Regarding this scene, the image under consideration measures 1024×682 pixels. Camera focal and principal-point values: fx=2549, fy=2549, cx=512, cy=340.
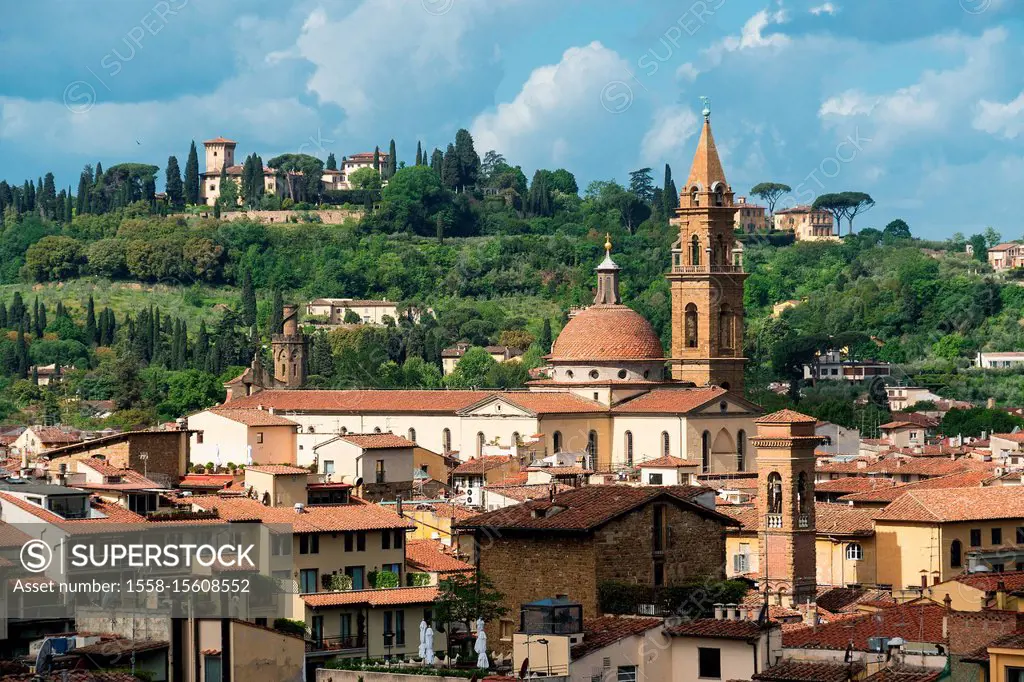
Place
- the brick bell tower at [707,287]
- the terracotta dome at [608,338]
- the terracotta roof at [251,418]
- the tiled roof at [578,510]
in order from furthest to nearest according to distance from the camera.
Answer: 1. the brick bell tower at [707,287]
2. the terracotta dome at [608,338]
3. the terracotta roof at [251,418]
4. the tiled roof at [578,510]

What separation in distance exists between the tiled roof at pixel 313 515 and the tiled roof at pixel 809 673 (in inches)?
429

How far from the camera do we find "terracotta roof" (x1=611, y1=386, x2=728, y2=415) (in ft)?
237

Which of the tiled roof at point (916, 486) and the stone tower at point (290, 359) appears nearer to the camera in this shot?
the tiled roof at point (916, 486)

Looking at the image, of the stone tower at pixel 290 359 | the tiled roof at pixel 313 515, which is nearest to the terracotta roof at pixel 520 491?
the tiled roof at pixel 313 515

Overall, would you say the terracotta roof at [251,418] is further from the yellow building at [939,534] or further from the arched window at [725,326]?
the yellow building at [939,534]

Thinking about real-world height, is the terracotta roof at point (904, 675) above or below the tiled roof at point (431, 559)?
below

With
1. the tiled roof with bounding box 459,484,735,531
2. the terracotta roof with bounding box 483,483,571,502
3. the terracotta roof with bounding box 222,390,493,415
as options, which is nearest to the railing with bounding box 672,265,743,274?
the terracotta roof with bounding box 222,390,493,415

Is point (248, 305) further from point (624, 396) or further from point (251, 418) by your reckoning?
point (251, 418)

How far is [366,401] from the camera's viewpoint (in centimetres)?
7838

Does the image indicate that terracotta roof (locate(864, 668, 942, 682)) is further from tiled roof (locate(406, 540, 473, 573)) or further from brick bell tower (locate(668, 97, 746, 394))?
brick bell tower (locate(668, 97, 746, 394))

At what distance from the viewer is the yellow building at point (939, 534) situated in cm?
3891

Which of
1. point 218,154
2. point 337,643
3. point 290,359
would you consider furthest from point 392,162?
point 337,643

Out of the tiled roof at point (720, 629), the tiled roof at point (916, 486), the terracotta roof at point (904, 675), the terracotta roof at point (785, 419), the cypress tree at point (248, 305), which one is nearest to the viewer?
the terracotta roof at point (904, 675)

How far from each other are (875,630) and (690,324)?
55.3 m
